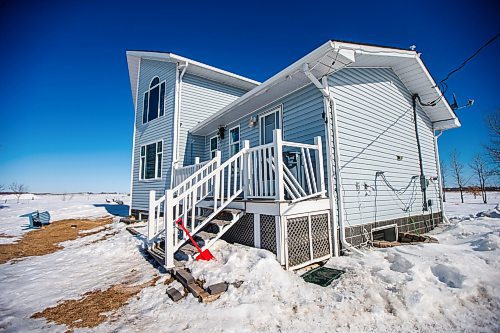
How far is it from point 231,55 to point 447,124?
10.9m

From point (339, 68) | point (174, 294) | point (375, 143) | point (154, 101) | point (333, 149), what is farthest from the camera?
point (154, 101)

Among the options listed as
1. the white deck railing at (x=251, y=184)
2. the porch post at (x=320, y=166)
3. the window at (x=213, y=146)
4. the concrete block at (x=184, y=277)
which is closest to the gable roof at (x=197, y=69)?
the window at (x=213, y=146)

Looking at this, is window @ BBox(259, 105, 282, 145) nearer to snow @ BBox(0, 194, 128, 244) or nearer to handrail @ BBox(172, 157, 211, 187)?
handrail @ BBox(172, 157, 211, 187)

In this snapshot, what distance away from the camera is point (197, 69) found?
1010 centimetres

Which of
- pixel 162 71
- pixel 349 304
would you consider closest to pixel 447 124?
pixel 349 304

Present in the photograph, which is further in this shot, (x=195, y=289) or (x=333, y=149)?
(x=333, y=149)

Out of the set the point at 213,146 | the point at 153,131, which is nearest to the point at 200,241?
the point at 213,146

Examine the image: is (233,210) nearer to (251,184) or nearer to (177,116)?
(251,184)

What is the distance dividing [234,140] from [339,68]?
4580 millimetres

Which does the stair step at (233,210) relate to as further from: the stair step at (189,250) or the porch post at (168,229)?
the porch post at (168,229)

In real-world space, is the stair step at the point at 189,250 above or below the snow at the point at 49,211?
above

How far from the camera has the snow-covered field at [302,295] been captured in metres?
2.34

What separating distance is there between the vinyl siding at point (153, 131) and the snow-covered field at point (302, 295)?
585 centimetres

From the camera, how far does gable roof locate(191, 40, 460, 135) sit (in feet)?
14.4
